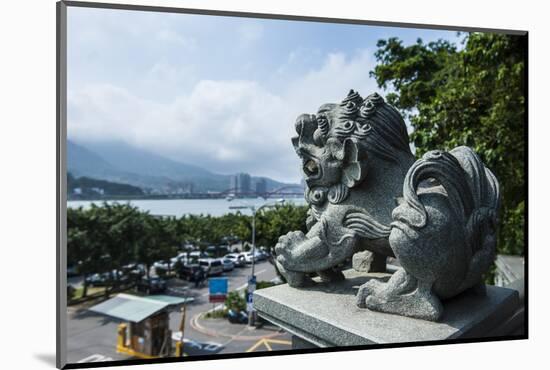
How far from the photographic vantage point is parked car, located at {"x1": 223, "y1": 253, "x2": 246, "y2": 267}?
10.1m

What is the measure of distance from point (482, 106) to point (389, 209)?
12.6ft

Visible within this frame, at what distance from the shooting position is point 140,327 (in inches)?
216

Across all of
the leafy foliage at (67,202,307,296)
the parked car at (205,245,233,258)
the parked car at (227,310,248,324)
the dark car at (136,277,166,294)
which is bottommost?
the parked car at (227,310,248,324)

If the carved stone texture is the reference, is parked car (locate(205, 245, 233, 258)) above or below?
below

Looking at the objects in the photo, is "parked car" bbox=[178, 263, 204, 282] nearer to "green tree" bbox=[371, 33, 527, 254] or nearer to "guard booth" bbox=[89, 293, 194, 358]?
"guard booth" bbox=[89, 293, 194, 358]

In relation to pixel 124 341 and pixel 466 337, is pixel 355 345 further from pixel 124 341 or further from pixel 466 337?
pixel 124 341

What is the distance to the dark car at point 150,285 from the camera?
879 centimetres

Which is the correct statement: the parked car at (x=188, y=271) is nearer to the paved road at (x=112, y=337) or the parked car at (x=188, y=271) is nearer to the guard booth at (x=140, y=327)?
the paved road at (x=112, y=337)

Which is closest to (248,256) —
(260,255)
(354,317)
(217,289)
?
(260,255)

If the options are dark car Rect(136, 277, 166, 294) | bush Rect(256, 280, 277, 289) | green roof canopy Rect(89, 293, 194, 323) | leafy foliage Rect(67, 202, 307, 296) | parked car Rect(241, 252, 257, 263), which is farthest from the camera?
parked car Rect(241, 252, 257, 263)

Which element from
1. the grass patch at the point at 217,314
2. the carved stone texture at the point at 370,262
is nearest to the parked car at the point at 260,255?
the grass patch at the point at 217,314

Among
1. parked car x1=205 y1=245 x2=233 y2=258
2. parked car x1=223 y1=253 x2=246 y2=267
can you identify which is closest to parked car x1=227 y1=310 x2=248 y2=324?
parked car x1=223 y1=253 x2=246 y2=267

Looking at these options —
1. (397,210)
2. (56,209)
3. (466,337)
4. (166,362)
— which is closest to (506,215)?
(466,337)

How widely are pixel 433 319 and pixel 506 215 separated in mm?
4260
